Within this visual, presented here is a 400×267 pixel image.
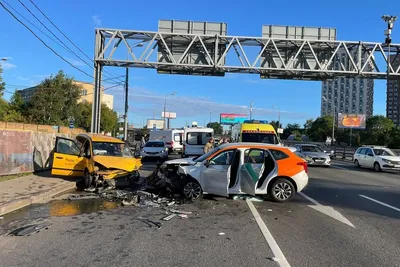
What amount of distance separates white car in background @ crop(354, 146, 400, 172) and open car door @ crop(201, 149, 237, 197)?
16.7m

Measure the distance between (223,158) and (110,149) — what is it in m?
4.92

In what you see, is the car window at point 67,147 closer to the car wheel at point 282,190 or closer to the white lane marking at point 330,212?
the car wheel at point 282,190

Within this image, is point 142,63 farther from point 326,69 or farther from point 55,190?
point 55,190

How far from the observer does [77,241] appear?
20.1ft

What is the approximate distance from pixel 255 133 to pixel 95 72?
1076 centimetres

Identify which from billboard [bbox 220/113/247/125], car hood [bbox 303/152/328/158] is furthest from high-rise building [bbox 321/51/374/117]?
car hood [bbox 303/152/328/158]

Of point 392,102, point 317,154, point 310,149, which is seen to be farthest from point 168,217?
point 392,102

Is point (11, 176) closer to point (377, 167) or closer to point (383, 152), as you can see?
point (377, 167)

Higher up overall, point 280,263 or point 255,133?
point 255,133

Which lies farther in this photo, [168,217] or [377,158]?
[377,158]

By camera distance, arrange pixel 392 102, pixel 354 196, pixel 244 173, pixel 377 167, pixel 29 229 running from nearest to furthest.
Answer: pixel 29 229, pixel 244 173, pixel 354 196, pixel 377 167, pixel 392 102

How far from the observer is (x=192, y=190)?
10297 millimetres

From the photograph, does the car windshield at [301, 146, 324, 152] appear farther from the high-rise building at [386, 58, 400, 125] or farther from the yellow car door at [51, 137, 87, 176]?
the high-rise building at [386, 58, 400, 125]

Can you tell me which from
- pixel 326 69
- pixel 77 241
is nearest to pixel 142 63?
pixel 326 69
